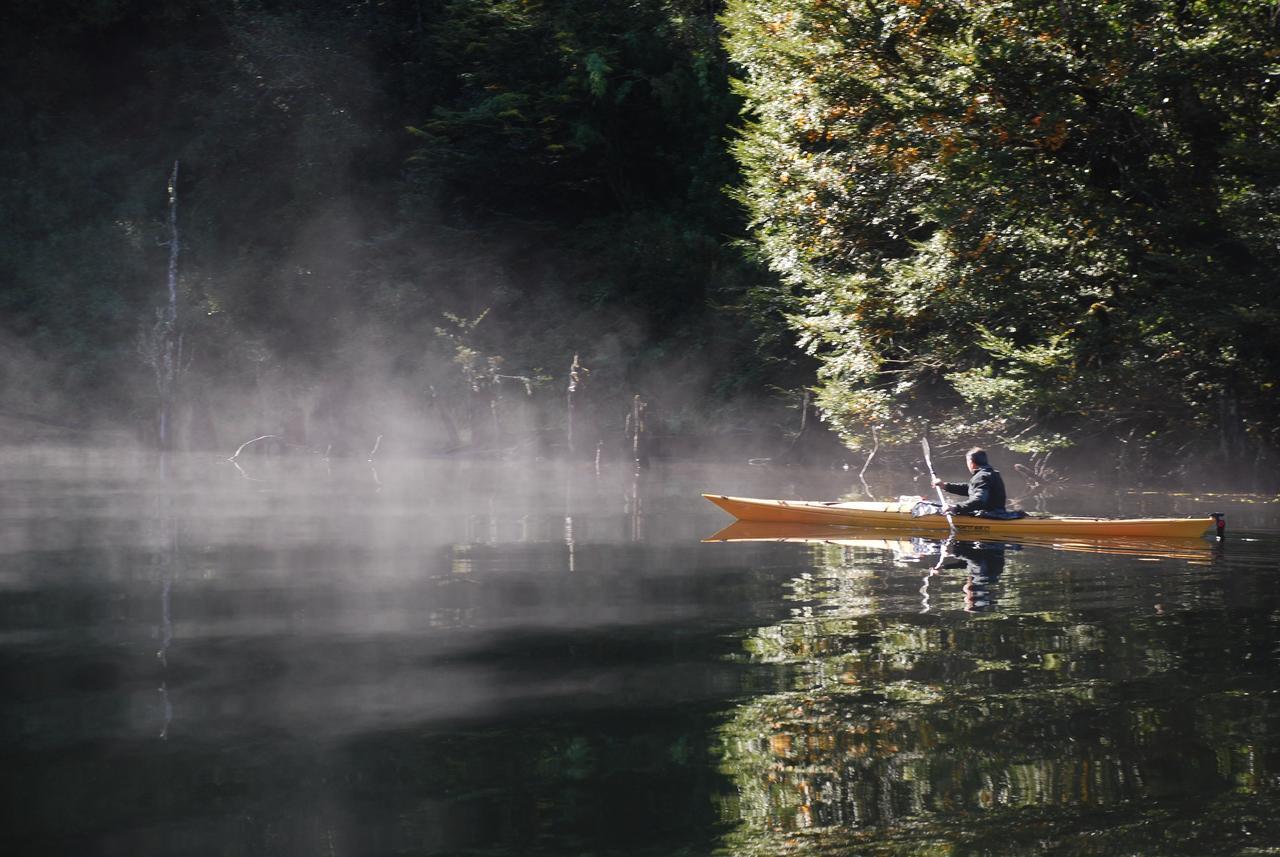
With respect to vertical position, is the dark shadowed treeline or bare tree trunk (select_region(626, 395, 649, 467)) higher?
the dark shadowed treeline

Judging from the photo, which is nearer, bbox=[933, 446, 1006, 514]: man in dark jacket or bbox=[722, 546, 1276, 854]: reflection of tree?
bbox=[722, 546, 1276, 854]: reflection of tree

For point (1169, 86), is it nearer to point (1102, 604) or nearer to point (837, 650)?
point (1102, 604)

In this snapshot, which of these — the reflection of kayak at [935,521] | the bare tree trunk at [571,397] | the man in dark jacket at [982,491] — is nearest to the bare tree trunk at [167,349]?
the bare tree trunk at [571,397]

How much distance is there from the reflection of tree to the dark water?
0.07 ft

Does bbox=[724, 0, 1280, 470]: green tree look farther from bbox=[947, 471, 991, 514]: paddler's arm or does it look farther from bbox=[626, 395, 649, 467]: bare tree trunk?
bbox=[626, 395, 649, 467]: bare tree trunk

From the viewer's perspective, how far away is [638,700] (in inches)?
292

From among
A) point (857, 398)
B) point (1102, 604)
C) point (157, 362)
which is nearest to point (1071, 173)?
point (857, 398)

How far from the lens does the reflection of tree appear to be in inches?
207

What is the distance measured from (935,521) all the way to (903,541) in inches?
21.9

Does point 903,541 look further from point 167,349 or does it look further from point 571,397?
point 167,349

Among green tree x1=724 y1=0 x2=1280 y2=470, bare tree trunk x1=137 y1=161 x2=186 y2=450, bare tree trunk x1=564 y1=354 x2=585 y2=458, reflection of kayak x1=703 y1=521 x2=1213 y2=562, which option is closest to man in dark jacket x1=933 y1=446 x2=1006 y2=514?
reflection of kayak x1=703 y1=521 x2=1213 y2=562

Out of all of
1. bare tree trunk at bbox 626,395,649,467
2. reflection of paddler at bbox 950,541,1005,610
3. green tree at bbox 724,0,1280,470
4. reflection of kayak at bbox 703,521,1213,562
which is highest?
green tree at bbox 724,0,1280,470

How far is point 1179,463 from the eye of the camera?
77.2 feet

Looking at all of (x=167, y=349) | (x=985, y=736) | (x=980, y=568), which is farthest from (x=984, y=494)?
(x=167, y=349)
